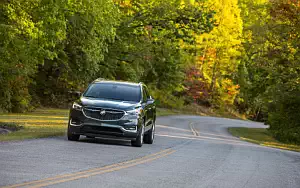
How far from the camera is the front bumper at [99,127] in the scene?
18.6 metres

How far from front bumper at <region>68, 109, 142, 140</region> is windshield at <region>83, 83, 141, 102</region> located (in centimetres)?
117

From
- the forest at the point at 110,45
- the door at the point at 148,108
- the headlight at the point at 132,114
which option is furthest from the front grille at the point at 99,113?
the forest at the point at 110,45

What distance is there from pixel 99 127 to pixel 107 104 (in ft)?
2.32

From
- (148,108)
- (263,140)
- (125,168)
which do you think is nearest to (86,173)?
(125,168)

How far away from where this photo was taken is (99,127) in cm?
1869

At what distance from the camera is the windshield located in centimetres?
1990

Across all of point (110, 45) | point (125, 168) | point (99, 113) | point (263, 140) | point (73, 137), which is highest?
point (110, 45)

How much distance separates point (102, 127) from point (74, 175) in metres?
7.54

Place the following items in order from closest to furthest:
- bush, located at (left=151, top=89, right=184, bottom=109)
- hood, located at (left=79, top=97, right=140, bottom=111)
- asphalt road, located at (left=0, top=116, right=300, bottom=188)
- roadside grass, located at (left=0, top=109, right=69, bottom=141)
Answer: asphalt road, located at (left=0, top=116, right=300, bottom=188)
hood, located at (left=79, top=97, right=140, bottom=111)
roadside grass, located at (left=0, top=109, right=69, bottom=141)
bush, located at (left=151, top=89, right=184, bottom=109)

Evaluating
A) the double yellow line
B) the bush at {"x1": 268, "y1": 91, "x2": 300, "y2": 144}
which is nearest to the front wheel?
the double yellow line

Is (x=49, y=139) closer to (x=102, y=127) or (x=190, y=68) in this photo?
(x=102, y=127)

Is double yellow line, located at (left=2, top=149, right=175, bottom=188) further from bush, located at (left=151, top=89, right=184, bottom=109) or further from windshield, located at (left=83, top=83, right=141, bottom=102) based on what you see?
bush, located at (left=151, top=89, right=184, bottom=109)

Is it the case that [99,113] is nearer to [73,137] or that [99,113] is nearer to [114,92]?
[73,137]

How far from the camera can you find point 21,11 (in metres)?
22.7
